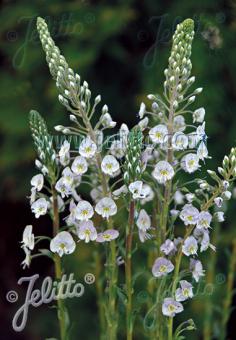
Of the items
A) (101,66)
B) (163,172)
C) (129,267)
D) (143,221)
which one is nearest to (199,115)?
(163,172)

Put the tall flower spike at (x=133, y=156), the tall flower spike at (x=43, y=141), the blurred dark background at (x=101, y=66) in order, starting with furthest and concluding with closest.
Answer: the blurred dark background at (x=101, y=66) → the tall flower spike at (x=43, y=141) → the tall flower spike at (x=133, y=156)

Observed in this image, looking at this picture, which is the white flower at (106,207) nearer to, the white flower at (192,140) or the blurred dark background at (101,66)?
the white flower at (192,140)

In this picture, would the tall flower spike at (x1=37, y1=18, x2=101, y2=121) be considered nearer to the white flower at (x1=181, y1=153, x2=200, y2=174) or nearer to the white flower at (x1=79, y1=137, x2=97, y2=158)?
the white flower at (x1=79, y1=137, x2=97, y2=158)

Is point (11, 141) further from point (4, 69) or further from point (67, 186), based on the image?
point (67, 186)

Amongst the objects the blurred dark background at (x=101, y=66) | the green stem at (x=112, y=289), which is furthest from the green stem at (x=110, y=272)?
the blurred dark background at (x=101, y=66)

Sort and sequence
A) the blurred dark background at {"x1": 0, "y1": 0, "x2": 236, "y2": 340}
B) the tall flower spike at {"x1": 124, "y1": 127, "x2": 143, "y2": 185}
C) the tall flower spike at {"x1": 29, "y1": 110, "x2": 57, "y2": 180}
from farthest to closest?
the blurred dark background at {"x1": 0, "y1": 0, "x2": 236, "y2": 340}
the tall flower spike at {"x1": 29, "y1": 110, "x2": 57, "y2": 180}
the tall flower spike at {"x1": 124, "y1": 127, "x2": 143, "y2": 185}

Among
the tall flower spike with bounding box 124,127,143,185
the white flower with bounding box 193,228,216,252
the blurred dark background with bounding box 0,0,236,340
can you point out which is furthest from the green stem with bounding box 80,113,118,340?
the blurred dark background with bounding box 0,0,236,340

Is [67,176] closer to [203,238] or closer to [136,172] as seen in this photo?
[136,172]
